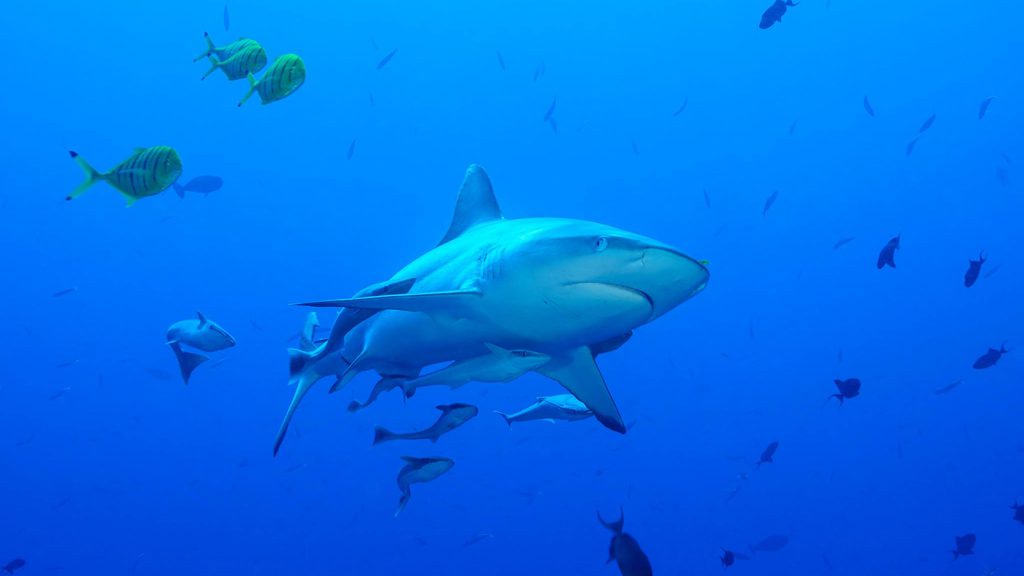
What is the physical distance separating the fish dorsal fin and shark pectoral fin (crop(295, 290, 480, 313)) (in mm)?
1299

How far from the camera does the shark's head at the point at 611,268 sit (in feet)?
9.34

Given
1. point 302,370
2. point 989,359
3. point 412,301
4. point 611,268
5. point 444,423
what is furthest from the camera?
point 989,359

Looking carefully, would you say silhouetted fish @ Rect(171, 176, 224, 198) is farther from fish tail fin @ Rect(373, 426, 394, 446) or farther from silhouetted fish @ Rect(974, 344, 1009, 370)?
silhouetted fish @ Rect(974, 344, 1009, 370)

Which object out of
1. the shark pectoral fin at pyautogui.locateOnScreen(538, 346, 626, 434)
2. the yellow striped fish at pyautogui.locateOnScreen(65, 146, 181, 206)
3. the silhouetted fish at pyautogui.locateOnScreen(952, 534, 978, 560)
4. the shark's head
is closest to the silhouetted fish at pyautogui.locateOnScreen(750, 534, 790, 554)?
the silhouetted fish at pyautogui.locateOnScreen(952, 534, 978, 560)

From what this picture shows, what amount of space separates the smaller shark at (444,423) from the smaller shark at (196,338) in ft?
5.87

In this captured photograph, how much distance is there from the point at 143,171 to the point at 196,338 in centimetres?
256

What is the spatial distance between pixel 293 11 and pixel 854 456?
137ft

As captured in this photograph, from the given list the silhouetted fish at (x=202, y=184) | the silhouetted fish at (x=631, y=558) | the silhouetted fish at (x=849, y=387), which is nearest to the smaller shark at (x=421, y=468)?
the silhouetted fish at (x=631, y=558)

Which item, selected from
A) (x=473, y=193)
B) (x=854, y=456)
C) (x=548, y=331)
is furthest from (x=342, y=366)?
(x=854, y=456)

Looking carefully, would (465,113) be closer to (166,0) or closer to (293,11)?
(293,11)

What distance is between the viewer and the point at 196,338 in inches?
250

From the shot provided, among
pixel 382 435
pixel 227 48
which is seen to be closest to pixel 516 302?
pixel 382 435

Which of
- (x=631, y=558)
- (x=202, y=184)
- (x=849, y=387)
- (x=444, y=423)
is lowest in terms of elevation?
(x=631, y=558)

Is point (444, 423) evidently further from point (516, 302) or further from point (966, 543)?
point (966, 543)
